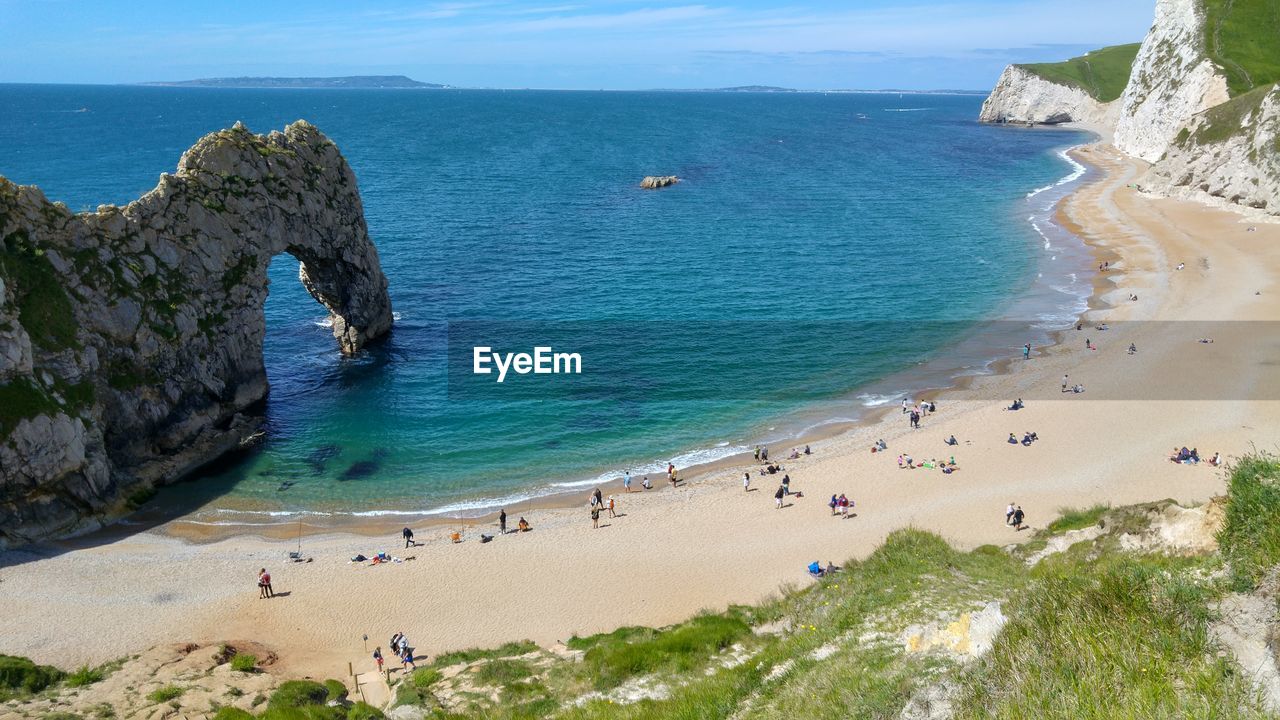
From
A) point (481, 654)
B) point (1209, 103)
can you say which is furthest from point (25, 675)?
point (1209, 103)

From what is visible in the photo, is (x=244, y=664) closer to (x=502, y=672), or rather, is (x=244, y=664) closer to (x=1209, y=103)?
(x=502, y=672)

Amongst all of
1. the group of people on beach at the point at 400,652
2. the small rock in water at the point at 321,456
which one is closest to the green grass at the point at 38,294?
the small rock in water at the point at 321,456

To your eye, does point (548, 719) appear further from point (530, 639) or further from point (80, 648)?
point (80, 648)

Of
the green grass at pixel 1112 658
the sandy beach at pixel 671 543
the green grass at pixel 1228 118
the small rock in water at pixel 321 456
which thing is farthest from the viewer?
the green grass at pixel 1228 118

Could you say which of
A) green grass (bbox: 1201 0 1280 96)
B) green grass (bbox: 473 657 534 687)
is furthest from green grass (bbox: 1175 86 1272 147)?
green grass (bbox: 473 657 534 687)

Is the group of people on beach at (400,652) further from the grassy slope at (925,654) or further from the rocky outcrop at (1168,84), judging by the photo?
the rocky outcrop at (1168,84)

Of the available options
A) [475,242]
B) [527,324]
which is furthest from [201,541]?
[475,242]

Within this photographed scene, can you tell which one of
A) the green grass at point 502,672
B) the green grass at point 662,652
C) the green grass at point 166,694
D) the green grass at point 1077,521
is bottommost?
the green grass at point 166,694
